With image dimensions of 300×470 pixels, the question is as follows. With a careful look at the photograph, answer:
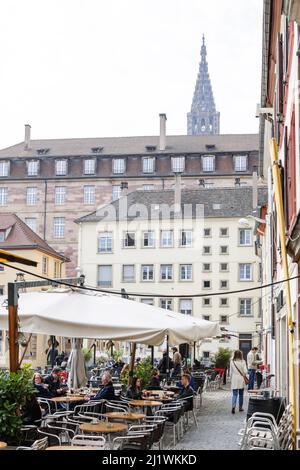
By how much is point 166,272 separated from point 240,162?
87.0ft

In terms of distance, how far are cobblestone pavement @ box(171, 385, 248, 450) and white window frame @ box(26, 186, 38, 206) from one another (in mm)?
64847

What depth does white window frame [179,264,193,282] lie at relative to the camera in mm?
64875

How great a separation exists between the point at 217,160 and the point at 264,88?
213 ft

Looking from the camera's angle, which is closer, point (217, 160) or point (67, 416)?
point (67, 416)

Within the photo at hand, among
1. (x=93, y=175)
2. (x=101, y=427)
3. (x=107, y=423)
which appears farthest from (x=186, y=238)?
(x=101, y=427)

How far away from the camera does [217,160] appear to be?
3469 inches

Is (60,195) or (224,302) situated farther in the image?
(60,195)

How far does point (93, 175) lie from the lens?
88438mm

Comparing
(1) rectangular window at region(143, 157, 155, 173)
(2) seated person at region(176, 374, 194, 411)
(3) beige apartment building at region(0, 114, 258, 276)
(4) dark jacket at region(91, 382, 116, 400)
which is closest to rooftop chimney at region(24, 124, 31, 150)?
(3) beige apartment building at region(0, 114, 258, 276)

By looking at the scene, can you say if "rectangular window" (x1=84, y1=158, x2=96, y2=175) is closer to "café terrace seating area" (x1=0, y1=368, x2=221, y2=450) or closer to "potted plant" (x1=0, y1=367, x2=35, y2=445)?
"café terrace seating area" (x1=0, y1=368, x2=221, y2=450)

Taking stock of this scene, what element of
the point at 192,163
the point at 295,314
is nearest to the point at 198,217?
the point at 192,163

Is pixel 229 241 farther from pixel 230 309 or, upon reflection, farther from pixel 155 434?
pixel 155 434

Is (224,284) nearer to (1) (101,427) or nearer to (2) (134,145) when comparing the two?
(2) (134,145)

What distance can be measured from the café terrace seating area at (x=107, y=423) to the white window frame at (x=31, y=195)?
68295mm
